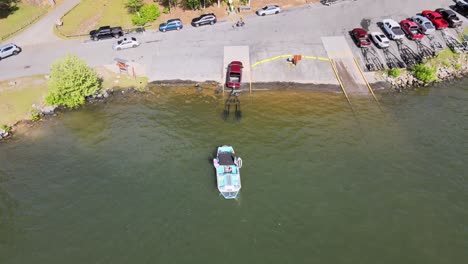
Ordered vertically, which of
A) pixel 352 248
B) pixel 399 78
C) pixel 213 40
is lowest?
pixel 352 248

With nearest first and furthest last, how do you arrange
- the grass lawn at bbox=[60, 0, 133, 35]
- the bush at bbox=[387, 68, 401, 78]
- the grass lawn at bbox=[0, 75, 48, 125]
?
the grass lawn at bbox=[0, 75, 48, 125], the bush at bbox=[387, 68, 401, 78], the grass lawn at bbox=[60, 0, 133, 35]

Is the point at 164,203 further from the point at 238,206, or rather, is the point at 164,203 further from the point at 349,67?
the point at 349,67

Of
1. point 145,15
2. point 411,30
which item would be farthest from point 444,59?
point 145,15

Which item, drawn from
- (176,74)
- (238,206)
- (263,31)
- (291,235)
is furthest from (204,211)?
(263,31)

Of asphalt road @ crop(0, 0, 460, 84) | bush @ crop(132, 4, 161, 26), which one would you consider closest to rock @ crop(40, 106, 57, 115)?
asphalt road @ crop(0, 0, 460, 84)

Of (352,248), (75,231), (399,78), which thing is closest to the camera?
(352,248)

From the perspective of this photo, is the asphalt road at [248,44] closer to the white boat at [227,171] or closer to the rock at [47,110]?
the rock at [47,110]

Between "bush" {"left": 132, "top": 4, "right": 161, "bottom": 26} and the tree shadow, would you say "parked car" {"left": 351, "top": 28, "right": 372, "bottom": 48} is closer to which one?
"bush" {"left": 132, "top": 4, "right": 161, "bottom": 26}

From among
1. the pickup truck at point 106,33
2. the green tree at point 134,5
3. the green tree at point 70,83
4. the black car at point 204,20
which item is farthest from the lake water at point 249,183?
the green tree at point 134,5
